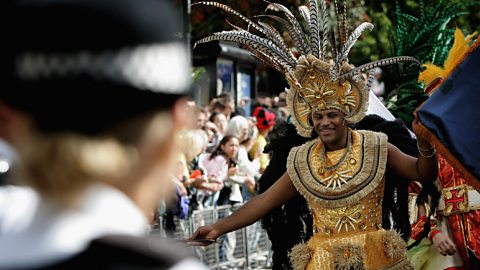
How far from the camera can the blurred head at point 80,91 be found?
1.50 m

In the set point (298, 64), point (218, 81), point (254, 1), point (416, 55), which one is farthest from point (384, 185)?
point (254, 1)

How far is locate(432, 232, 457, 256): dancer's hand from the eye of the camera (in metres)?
5.96

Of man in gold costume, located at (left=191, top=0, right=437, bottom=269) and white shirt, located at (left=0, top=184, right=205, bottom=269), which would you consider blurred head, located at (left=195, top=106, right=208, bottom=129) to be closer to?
man in gold costume, located at (left=191, top=0, right=437, bottom=269)

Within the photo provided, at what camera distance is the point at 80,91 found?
4.95 ft

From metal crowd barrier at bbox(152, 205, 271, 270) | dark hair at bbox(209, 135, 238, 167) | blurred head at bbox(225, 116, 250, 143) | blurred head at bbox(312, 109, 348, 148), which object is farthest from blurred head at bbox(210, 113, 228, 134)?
blurred head at bbox(312, 109, 348, 148)

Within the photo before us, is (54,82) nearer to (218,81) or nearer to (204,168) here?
(204,168)

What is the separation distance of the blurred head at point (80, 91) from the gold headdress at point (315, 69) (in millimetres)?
4112

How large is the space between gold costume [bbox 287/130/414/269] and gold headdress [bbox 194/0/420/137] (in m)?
0.26

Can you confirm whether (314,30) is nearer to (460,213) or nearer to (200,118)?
(460,213)

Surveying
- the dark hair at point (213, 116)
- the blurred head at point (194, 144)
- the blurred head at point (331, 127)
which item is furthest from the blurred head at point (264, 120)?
the blurred head at point (331, 127)

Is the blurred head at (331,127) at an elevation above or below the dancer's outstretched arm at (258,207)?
above

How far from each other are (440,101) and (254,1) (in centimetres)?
1446

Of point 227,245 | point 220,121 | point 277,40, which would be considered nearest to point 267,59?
point 277,40

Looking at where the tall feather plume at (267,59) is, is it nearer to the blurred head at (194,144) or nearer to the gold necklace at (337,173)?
the gold necklace at (337,173)
